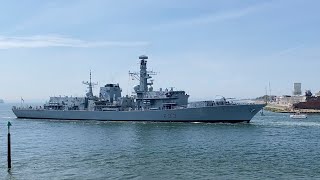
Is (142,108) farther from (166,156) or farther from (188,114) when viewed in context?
(166,156)

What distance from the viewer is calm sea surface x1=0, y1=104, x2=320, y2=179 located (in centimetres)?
3067

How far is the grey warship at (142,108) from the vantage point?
75.2m

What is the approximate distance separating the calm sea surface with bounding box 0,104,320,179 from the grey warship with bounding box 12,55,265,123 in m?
15.0

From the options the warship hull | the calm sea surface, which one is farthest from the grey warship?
the calm sea surface

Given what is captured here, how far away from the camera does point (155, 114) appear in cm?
7944

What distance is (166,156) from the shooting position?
3847cm

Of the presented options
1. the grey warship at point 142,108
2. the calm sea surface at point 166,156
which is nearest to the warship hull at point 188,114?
the grey warship at point 142,108

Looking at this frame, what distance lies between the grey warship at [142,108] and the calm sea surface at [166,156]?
1505cm

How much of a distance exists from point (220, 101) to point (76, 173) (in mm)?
48450

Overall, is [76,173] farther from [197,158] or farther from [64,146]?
[64,146]

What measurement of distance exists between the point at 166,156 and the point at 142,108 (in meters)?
44.3

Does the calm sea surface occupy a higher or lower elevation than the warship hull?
lower

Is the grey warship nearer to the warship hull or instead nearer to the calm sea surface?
the warship hull

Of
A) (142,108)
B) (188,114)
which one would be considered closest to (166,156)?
(188,114)
